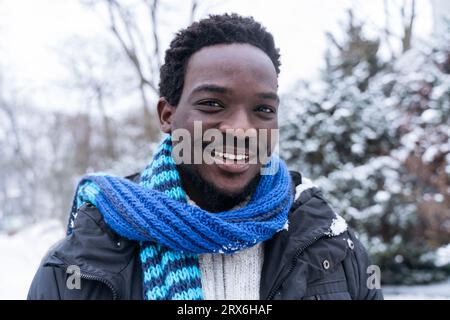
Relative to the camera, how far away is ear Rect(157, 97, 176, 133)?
1.62 meters

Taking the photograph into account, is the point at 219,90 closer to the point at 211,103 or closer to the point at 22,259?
the point at 211,103

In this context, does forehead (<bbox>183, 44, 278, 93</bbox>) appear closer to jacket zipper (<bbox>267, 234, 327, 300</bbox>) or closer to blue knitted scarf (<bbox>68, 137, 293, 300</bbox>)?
blue knitted scarf (<bbox>68, 137, 293, 300</bbox>)

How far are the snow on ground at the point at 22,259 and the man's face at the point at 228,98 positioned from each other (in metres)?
3.14

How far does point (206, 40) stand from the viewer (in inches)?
59.9

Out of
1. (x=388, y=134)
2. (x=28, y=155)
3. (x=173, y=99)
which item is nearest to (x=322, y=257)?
(x=173, y=99)

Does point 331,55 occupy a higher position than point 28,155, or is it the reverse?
point 28,155

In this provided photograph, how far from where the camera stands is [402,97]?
5.36 meters

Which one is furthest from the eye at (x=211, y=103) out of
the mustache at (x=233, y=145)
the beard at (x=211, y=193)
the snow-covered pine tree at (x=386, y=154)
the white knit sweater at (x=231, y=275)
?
the snow-covered pine tree at (x=386, y=154)

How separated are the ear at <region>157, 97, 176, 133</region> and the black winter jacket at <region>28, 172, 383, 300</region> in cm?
39

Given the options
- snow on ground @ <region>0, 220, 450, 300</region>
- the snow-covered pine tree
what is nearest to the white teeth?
snow on ground @ <region>0, 220, 450, 300</region>

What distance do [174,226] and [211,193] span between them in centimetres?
18
